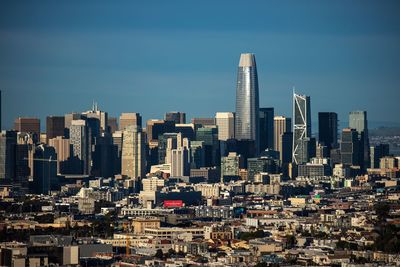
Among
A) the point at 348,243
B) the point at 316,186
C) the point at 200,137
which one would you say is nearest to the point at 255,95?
the point at 200,137

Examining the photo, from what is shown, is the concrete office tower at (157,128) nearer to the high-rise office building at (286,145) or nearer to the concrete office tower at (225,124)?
the concrete office tower at (225,124)

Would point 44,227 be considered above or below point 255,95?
below

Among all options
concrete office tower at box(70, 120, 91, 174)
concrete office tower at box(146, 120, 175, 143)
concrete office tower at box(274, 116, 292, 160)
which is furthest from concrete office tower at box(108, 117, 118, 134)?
concrete office tower at box(70, 120, 91, 174)

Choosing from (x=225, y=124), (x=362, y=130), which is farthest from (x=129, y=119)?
(x=362, y=130)

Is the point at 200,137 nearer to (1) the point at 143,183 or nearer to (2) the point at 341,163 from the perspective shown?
(2) the point at 341,163

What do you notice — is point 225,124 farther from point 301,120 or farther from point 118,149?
point 118,149
